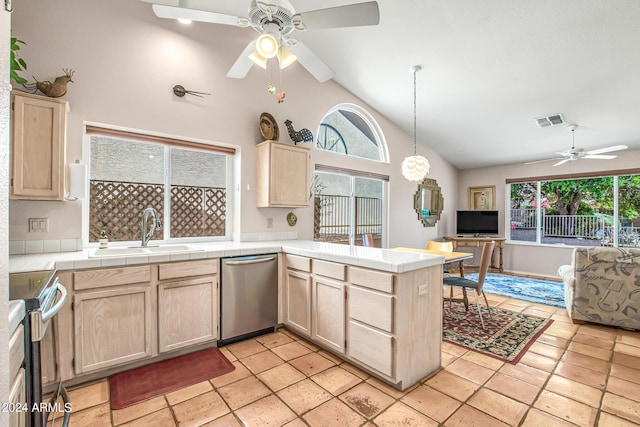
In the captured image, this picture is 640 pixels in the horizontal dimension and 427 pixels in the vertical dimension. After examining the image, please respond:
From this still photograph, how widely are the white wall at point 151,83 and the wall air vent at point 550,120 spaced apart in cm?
219

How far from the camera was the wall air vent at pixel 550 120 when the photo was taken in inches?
161

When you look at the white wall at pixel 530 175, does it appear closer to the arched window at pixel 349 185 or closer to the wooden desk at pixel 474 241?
the wooden desk at pixel 474 241

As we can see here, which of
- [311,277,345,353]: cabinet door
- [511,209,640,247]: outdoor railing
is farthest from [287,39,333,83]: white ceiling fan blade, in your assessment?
[511,209,640,247]: outdoor railing

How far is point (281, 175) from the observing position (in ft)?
10.9

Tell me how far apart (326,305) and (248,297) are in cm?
77

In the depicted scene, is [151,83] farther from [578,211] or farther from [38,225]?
[578,211]

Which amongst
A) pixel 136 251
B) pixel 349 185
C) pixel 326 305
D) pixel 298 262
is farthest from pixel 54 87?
pixel 349 185

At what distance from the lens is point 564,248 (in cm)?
566

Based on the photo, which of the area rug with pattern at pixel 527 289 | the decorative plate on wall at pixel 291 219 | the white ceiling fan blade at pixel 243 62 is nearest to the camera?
the white ceiling fan blade at pixel 243 62

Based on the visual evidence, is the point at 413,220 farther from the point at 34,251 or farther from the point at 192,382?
the point at 34,251

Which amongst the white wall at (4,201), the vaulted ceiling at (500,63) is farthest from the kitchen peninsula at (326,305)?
the vaulted ceiling at (500,63)

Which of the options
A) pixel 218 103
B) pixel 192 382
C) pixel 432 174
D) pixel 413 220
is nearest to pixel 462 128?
pixel 432 174

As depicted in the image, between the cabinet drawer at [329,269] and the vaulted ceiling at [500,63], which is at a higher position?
the vaulted ceiling at [500,63]

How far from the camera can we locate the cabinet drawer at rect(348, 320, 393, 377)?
2012 millimetres
